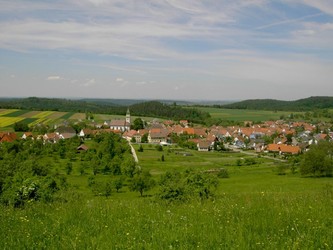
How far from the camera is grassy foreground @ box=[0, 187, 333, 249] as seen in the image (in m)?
5.09

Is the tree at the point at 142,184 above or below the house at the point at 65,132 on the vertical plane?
below

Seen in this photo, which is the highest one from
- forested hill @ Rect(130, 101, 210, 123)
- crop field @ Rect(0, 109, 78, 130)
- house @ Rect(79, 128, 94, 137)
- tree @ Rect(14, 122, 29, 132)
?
forested hill @ Rect(130, 101, 210, 123)

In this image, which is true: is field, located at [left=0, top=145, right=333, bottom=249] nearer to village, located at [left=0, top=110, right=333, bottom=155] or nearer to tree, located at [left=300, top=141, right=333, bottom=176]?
tree, located at [left=300, top=141, right=333, bottom=176]

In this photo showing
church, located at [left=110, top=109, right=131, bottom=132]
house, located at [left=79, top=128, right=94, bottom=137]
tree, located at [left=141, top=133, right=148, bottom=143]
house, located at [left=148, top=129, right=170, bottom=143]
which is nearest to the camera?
house, located at [left=79, top=128, right=94, bottom=137]

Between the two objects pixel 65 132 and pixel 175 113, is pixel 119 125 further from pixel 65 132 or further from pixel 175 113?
pixel 175 113

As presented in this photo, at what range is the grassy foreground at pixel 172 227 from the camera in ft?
16.7

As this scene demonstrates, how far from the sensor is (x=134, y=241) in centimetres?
517

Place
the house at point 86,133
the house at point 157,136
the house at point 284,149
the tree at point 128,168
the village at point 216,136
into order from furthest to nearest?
the house at point 157,136
the house at point 86,133
the village at point 216,136
the house at point 284,149
the tree at point 128,168

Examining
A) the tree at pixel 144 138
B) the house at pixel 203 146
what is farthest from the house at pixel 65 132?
the house at pixel 203 146

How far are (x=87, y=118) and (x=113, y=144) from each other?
221ft

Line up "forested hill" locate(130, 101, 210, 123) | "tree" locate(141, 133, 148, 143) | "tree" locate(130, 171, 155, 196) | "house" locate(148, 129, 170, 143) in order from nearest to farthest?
1. "tree" locate(130, 171, 155, 196)
2. "house" locate(148, 129, 170, 143)
3. "tree" locate(141, 133, 148, 143)
4. "forested hill" locate(130, 101, 210, 123)

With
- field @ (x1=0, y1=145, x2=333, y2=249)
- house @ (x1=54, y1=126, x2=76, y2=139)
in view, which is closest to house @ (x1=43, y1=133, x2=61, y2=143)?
house @ (x1=54, y1=126, x2=76, y2=139)

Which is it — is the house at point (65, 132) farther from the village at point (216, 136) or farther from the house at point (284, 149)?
the house at point (284, 149)

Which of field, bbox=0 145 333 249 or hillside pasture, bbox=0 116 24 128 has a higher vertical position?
field, bbox=0 145 333 249
